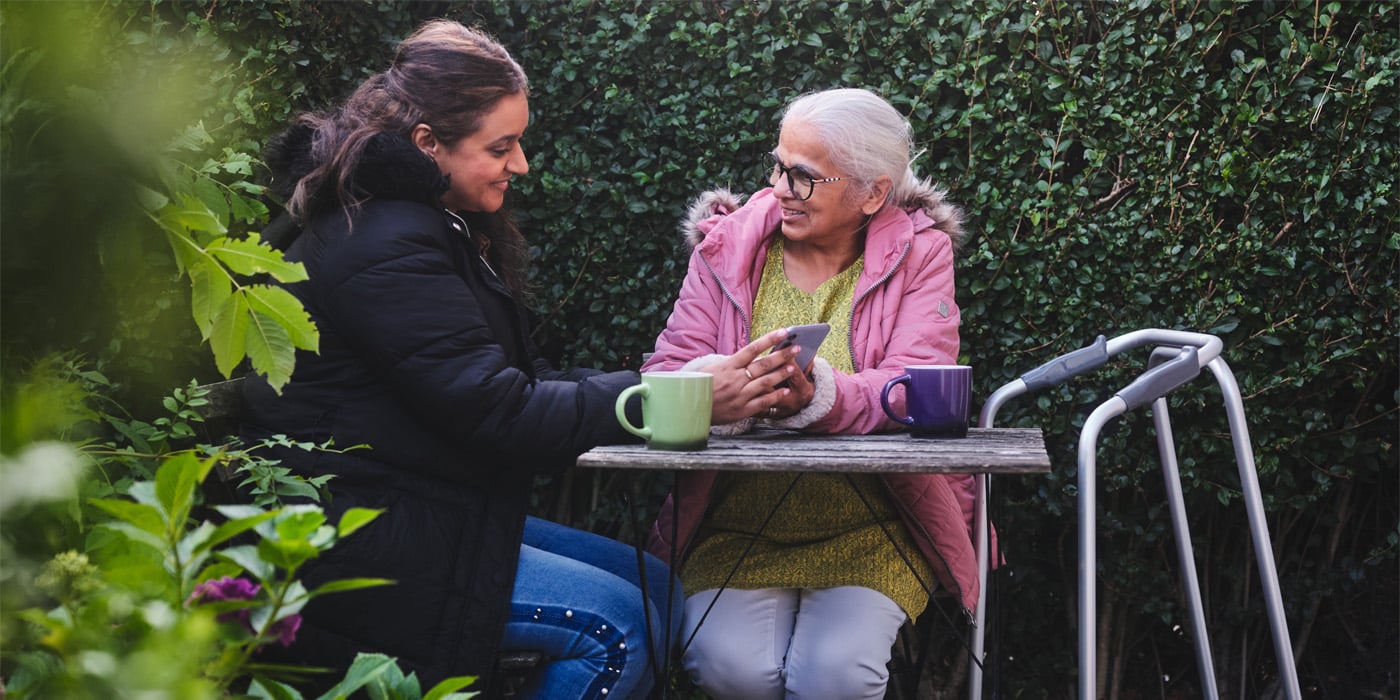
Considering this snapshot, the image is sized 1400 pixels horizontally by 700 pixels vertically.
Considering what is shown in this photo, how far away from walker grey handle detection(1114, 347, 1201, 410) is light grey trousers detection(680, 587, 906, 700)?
635 millimetres

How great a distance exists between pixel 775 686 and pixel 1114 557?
133 cm

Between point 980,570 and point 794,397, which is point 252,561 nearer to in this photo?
point 794,397

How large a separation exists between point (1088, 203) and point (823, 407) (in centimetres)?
119

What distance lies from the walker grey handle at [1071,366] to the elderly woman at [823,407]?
24cm

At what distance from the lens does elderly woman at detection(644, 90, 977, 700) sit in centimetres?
246

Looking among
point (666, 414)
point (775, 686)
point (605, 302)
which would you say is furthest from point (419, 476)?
point (605, 302)

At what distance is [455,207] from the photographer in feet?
8.18

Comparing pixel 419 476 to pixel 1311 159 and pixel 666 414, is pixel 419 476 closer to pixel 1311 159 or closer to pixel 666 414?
pixel 666 414

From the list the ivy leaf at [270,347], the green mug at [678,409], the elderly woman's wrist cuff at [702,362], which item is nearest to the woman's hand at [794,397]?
the elderly woman's wrist cuff at [702,362]

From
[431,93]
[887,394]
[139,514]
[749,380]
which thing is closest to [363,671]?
[139,514]

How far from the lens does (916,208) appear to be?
292cm

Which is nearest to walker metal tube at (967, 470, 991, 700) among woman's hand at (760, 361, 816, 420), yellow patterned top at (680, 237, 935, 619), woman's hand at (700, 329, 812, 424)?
yellow patterned top at (680, 237, 935, 619)

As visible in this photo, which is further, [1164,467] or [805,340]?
[1164,467]

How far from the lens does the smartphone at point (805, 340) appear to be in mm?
2240
